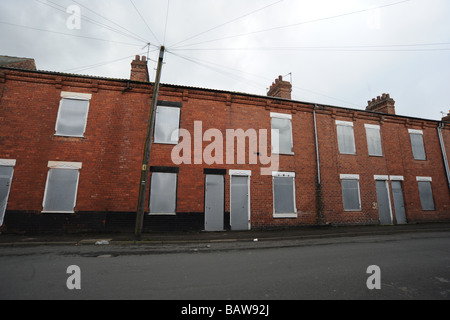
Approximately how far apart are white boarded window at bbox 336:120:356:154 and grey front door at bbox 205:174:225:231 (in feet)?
27.0

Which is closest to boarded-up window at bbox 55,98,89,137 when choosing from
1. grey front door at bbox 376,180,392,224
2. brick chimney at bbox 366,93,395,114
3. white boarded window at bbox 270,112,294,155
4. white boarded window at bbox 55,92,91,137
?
white boarded window at bbox 55,92,91,137

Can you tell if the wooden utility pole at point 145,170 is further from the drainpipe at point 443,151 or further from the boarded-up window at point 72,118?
the drainpipe at point 443,151

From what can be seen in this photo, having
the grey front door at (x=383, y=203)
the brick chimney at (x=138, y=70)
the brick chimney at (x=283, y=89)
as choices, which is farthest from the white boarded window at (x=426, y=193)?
the brick chimney at (x=138, y=70)

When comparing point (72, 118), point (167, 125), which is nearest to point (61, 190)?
point (72, 118)

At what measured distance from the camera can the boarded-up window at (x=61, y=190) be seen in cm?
993

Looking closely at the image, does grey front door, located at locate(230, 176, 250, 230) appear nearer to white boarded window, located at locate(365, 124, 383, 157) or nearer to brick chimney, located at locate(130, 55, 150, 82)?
brick chimney, located at locate(130, 55, 150, 82)

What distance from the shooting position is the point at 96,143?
10664 mm

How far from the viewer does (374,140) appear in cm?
1462

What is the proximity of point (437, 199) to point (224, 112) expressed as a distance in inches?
624

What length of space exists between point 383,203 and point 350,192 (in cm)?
254

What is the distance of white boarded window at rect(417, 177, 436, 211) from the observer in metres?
14.6

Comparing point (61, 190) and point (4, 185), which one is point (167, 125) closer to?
point (61, 190)

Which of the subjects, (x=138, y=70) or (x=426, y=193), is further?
(x=426, y=193)

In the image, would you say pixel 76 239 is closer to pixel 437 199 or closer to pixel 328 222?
pixel 328 222
